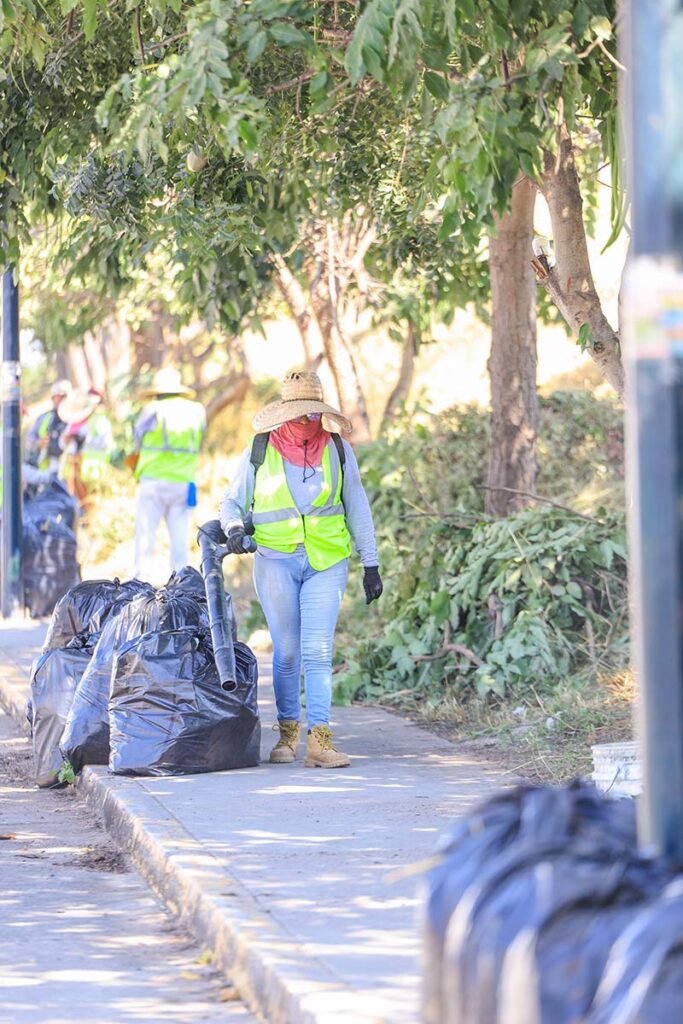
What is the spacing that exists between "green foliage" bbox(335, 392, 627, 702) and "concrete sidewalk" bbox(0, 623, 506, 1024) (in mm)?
876

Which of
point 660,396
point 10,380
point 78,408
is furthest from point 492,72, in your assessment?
point 78,408

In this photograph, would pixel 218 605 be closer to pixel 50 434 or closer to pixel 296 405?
pixel 296 405

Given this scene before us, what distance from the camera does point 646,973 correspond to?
2602 mm

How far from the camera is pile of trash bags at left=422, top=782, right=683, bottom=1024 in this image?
8.64ft

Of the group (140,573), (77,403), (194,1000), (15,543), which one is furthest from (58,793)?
(77,403)

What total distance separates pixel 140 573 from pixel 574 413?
386cm

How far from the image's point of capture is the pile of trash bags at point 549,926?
2635 millimetres

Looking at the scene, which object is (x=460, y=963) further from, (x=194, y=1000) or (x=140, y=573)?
(x=140, y=573)

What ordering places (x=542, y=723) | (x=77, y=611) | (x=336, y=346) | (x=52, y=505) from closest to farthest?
(x=542, y=723)
(x=77, y=611)
(x=336, y=346)
(x=52, y=505)

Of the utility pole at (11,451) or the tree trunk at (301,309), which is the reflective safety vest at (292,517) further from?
the utility pole at (11,451)

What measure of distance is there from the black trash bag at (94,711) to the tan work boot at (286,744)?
0.83 meters

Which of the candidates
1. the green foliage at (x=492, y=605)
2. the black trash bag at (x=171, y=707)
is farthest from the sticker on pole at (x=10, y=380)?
the black trash bag at (x=171, y=707)

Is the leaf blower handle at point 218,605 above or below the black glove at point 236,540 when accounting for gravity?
below

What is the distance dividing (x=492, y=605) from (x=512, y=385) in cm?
181
